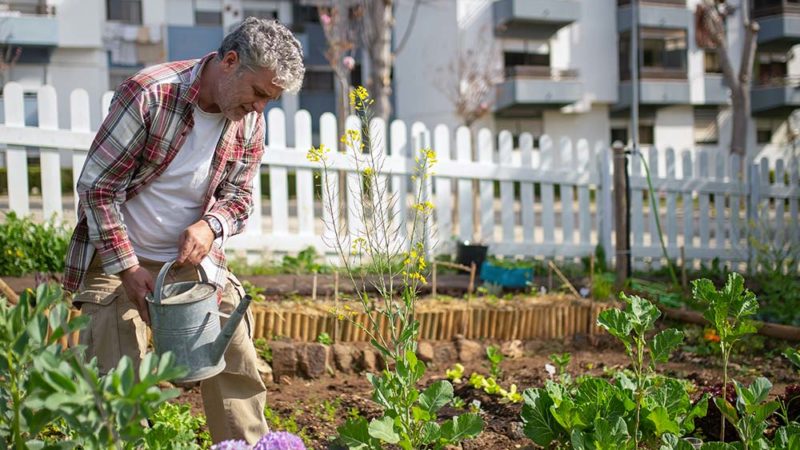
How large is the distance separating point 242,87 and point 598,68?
25.5 meters

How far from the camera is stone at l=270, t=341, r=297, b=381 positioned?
388 cm

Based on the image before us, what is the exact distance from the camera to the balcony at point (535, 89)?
79.1 ft

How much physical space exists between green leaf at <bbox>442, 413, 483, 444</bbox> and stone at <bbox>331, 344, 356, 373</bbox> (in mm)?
2054

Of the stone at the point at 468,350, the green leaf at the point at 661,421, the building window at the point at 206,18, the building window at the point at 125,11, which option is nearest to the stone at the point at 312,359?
the stone at the point at 468,350

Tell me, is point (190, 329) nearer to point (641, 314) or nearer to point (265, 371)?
point (641, 314)

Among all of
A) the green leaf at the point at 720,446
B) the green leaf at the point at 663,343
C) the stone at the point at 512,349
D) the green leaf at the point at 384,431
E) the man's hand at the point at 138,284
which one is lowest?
the stone at the point at 512,349

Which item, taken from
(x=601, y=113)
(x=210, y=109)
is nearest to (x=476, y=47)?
(x=601, y=113)

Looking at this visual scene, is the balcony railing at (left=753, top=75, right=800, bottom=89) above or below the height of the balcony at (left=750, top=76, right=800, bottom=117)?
above

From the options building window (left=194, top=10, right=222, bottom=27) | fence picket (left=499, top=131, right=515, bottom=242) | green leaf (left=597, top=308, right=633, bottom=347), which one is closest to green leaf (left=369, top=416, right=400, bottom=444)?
green leaf (left=597, top=308, right=633, bottom=347)

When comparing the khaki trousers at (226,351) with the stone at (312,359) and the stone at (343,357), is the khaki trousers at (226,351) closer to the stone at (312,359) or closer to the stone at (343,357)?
the stone at (312,359)

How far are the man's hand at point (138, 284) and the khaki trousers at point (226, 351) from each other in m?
0.17

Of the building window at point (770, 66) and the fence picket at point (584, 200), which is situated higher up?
the building window at point (770, 66)

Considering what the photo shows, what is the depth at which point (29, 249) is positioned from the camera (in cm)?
511

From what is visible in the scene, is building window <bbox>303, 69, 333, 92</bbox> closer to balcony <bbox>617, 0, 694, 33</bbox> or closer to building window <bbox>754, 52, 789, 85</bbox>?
balcony <bbox>617, 0, 694, 33</bbox>
